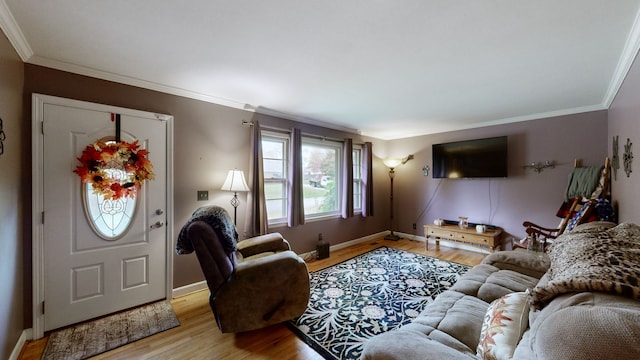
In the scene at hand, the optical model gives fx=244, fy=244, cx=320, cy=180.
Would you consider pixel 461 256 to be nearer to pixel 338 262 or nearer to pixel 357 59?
pixel 338 262

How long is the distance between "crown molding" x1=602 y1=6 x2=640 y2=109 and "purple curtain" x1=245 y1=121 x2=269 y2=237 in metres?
3.33

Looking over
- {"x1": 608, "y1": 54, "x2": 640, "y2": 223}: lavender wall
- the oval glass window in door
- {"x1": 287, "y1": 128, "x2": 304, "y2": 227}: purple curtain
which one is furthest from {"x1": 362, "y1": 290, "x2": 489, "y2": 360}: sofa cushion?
the oval glass window in door

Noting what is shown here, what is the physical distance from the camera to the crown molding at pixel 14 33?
148cm

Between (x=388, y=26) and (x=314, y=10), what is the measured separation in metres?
0.51

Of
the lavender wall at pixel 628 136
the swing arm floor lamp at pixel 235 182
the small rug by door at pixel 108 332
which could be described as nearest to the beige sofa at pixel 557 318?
the lavender wall at pixel 628 136

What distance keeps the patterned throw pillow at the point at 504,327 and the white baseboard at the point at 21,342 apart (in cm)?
304

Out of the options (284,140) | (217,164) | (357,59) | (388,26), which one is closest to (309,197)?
(284,140)

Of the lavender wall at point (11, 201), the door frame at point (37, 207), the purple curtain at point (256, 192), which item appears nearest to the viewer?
the lavender wall at point (11, 201)

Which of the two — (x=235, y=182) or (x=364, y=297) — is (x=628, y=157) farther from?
(x=235, y=182)

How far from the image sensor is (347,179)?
178 inches

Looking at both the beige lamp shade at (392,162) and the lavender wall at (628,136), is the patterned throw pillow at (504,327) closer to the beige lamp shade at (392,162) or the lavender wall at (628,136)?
the lavender wall at (628,136)

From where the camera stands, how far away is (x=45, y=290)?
2.08 meters

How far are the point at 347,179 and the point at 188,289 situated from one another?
2.93 metres

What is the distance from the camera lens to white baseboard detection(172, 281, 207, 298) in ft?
8.94
